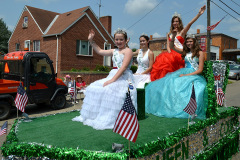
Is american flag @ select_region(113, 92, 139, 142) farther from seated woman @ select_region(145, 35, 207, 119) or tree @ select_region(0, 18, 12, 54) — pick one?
tree @ select_region(0, 18, 12, 54)

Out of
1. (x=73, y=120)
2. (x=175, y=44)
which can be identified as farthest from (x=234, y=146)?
(x=73, y=120)

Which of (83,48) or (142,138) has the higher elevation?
(83,48)

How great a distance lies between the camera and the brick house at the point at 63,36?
19.2 meters

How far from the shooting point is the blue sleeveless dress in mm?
3672

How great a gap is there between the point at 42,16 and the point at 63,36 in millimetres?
5372

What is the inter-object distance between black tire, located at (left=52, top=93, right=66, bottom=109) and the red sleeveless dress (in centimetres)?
529

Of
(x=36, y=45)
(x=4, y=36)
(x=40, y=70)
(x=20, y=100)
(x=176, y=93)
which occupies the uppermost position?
(x=4, y=36)

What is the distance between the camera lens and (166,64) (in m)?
4.73

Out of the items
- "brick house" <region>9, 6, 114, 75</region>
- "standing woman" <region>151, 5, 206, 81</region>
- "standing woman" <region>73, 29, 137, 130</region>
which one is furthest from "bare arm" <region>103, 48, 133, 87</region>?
"brick house" <region>9, 6, 114, 75</region>

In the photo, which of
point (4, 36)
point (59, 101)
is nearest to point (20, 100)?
point (59, 101)

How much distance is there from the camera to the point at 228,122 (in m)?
3.97

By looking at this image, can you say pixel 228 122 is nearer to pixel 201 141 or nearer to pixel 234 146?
pixel 234 146

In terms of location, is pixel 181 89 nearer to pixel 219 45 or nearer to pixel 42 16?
pixel 42 16

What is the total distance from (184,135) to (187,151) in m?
0.26
